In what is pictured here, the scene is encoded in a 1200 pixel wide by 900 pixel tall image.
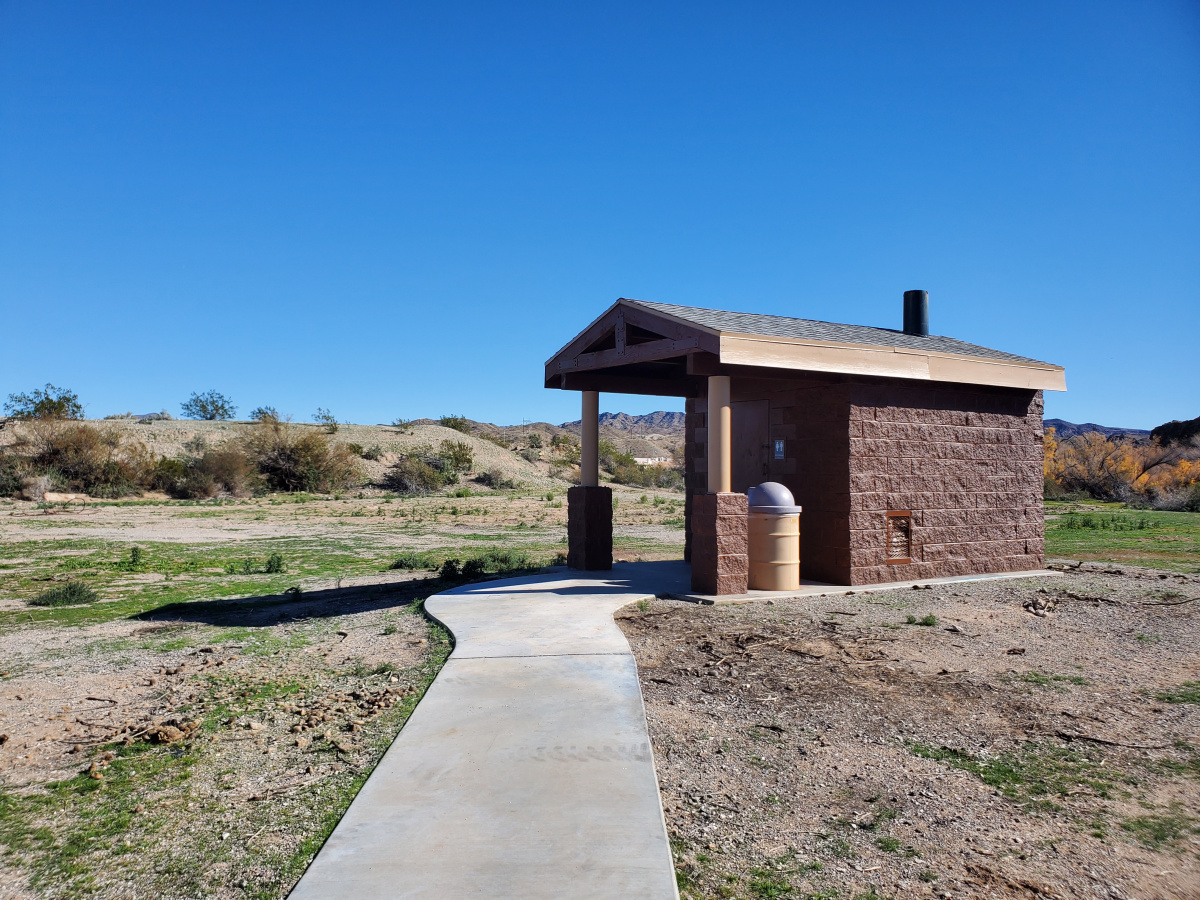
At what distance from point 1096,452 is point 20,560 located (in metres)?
40.3

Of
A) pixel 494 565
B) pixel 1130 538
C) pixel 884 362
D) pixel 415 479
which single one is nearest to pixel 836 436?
pixel 884 362

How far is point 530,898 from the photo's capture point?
3309 mm

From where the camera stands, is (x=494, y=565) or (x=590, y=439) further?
(x=494, y=565)

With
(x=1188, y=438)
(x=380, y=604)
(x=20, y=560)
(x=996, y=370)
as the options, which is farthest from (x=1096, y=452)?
(x=20, y=560)

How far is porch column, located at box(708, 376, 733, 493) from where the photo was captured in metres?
10.6

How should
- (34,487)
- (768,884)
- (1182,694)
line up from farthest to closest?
(34,487)
(1182,694)
(768,884)

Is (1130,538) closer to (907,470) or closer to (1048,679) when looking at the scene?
(907,470)

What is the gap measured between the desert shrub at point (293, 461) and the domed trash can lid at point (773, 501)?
112 ft

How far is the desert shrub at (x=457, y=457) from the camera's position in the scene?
47.7m

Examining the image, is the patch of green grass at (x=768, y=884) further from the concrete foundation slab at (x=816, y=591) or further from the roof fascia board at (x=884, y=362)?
the roof fascia board at (x=884, y=362)

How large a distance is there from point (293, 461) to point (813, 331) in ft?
114

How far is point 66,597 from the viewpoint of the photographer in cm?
1149

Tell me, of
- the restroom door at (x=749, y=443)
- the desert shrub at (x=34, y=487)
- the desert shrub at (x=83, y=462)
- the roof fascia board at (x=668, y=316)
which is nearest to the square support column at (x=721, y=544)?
the roof fascia board at (x=668, y=316)

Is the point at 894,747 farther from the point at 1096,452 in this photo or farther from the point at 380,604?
the point at 1096,452
